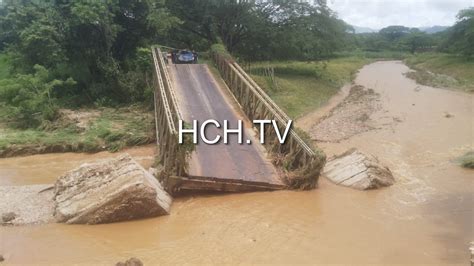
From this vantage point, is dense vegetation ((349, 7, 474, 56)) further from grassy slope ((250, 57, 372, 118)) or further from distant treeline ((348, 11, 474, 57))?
grassy slope ((250, 57, 372, 118))

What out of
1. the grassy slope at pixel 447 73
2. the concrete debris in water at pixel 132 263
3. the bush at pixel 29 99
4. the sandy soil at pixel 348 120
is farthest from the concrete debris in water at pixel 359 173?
the grassy slope at pixel 447 73

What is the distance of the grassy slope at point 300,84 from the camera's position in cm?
2139

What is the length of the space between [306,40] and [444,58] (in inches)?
675

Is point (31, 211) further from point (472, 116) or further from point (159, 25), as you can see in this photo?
point (472, 116)

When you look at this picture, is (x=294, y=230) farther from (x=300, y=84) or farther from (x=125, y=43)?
(x=300, y=84)

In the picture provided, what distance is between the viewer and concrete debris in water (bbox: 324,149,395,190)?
1097cm

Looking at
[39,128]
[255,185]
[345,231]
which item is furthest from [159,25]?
[345,231]

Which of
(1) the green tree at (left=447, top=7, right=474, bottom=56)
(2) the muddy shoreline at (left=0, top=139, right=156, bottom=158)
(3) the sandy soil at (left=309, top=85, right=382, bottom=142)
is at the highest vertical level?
(1) the green tree at (left=447, top=7, right=474, bottom=56)

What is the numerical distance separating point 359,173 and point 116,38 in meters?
16.3

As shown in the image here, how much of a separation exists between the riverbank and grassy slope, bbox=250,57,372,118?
6.32 meters

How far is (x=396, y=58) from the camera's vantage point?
56938 mm

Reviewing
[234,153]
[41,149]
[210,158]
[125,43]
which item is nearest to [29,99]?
[41,149]

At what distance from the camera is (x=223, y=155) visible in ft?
38.5

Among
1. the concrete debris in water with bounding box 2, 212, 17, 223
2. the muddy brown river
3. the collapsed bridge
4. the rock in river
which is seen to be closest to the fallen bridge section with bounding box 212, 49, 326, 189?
the collapsed bridge
